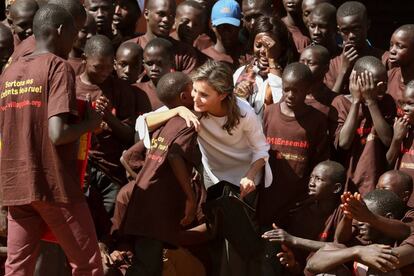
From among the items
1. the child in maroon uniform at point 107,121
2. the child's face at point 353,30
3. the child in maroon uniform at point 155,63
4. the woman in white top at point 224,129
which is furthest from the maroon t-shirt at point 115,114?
the child's face at point 353,30

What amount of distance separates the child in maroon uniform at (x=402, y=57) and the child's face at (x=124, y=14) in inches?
97.1

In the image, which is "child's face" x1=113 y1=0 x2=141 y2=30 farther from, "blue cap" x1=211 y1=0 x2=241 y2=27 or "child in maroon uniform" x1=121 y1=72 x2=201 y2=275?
"child in maroon uniform" x1=121 y1=72 x2=201 y2=275

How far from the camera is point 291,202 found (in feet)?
25.0

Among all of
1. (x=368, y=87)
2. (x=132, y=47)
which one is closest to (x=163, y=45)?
(x=132, y=47)

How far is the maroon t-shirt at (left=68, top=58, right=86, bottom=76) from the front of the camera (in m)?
8.12

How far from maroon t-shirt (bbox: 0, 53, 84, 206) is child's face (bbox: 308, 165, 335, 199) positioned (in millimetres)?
1834

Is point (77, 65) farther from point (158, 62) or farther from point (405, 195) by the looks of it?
point (405, 195)

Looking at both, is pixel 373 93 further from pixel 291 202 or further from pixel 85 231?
pixel 85 231

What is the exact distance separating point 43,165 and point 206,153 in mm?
1434

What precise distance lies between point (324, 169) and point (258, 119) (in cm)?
56

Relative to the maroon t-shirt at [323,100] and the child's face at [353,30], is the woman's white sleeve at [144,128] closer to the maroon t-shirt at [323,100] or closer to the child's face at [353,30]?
the maroon t-shirt at [323,100]

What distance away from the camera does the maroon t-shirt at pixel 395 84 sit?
7.80 m

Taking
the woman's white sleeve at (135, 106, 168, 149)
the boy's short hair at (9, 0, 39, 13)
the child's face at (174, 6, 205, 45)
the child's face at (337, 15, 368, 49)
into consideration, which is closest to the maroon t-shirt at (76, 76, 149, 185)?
the woman's white sleeve at (135, 106, 168, 149)

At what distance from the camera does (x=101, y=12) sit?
29.0 feet
